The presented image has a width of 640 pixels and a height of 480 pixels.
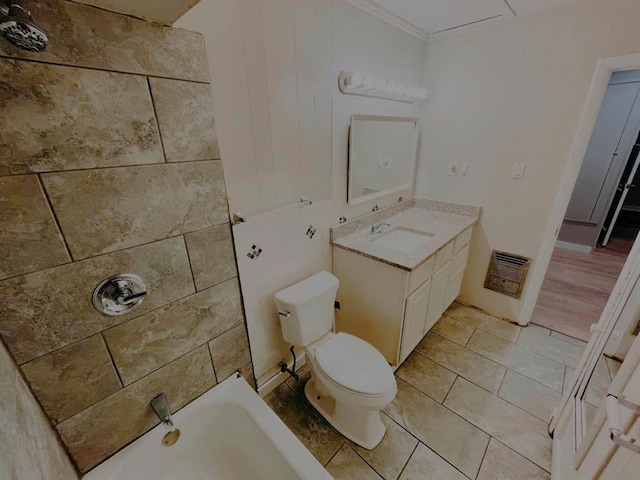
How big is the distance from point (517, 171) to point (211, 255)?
88.2 inches

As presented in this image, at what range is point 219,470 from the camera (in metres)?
1.25

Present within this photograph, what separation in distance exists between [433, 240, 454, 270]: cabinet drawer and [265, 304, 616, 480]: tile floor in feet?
2.22

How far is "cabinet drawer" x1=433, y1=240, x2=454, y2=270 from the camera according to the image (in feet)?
5.99

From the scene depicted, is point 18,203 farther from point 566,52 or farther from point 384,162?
point 566,52

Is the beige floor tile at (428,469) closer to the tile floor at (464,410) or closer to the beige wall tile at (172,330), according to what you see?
the tile floor at (464,410)

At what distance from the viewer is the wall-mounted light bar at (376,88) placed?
156 cm

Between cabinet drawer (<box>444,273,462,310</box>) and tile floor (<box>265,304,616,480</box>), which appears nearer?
tile floor (<box>265,304,616,480</box>)

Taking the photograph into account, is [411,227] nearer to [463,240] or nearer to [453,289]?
[463,240]

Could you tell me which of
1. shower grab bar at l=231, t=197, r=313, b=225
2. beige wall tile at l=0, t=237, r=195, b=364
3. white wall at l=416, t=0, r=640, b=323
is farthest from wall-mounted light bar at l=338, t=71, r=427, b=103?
beige wall tile at l=0, t=237, r=195, b=364

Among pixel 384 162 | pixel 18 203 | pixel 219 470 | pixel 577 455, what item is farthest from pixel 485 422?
pixel 18 203

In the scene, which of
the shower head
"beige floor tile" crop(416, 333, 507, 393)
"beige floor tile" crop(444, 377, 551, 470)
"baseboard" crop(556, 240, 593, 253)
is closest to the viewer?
the shower head

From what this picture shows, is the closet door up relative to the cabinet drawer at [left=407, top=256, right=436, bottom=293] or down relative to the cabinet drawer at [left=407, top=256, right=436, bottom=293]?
up

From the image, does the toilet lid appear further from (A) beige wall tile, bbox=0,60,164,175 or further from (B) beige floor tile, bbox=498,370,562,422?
(A) beige wall tile, bbox=0,60,164,175

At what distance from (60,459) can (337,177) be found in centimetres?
174
